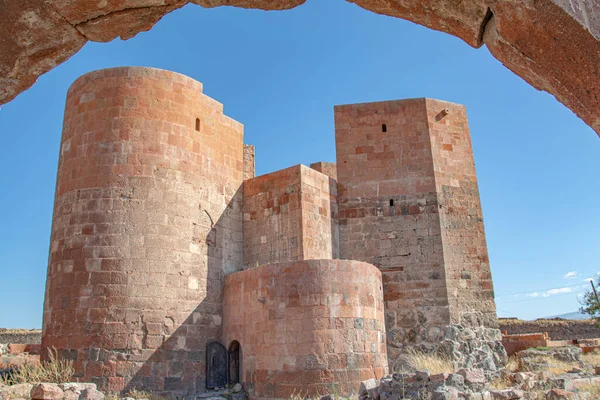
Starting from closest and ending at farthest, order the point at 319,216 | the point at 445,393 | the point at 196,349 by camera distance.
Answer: the point at 445,393 → the point at 196,349 → the point at 319,216

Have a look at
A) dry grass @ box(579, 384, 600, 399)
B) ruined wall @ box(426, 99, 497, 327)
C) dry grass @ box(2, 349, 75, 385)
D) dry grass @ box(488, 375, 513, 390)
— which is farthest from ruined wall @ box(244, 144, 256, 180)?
dry grass @ box(579, 384, 600, 399)

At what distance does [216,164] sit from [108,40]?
8805 millimetres

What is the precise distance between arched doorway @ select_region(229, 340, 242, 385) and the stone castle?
0.07 feet

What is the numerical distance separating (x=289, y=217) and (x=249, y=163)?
2.30 meters

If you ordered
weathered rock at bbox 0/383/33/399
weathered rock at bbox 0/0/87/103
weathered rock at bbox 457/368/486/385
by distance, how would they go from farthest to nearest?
weathered rock at bbox 0/383/33/399 < weathered rock at bbox 457/368/486/385 < weathered rock at bbox 0/0/87/103

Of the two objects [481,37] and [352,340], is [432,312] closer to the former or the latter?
[352,340]

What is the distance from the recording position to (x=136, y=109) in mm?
11359

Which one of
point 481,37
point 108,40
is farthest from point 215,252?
point 481,37

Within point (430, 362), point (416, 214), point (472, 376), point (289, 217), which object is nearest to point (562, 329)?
point (416, 214)

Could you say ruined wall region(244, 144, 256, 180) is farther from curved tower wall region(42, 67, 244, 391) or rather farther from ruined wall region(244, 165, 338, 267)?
curved tower wall region(42, 67, 244, 391)

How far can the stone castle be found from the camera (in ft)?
32.3

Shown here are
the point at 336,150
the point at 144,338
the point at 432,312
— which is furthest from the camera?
the point at 336,150

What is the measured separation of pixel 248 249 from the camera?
41.2 ft

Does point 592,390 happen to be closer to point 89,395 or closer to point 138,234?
point 89,395
